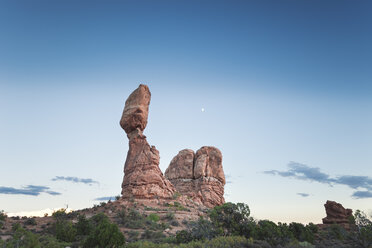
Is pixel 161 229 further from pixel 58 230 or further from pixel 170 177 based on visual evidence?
pixel 170 177

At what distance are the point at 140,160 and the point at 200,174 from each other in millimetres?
25882

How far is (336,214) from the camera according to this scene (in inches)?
2276

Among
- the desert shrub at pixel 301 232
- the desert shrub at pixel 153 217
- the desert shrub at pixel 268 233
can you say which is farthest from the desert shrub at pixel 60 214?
the desert shrub at pixel 301 232

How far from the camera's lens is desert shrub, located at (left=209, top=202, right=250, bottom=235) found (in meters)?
28.3

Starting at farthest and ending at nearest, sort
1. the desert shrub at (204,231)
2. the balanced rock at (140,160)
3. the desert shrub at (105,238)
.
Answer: the balanced rock at (140,160) → the desert shrub at (204,231) → the desert shrub at (105,238)

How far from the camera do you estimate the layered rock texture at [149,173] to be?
44219 millimetres

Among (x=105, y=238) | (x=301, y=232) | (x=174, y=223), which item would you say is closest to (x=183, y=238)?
(x=105, y=238)

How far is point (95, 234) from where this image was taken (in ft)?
69.3

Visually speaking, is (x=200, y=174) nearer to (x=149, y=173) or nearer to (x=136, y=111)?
(x=149, y=173)

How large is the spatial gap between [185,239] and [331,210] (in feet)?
155

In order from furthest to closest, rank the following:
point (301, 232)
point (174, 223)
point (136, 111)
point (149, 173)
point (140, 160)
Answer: point (136, 111), point (140, 160), point (149, 173), point (174, 223), point (301, 232)

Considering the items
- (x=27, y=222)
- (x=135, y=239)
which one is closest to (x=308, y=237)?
(x=135, y=239)

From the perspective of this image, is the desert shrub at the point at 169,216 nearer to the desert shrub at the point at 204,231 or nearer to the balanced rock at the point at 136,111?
the desert shrub at the point at 204,231

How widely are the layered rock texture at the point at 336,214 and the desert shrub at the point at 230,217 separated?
124ft
